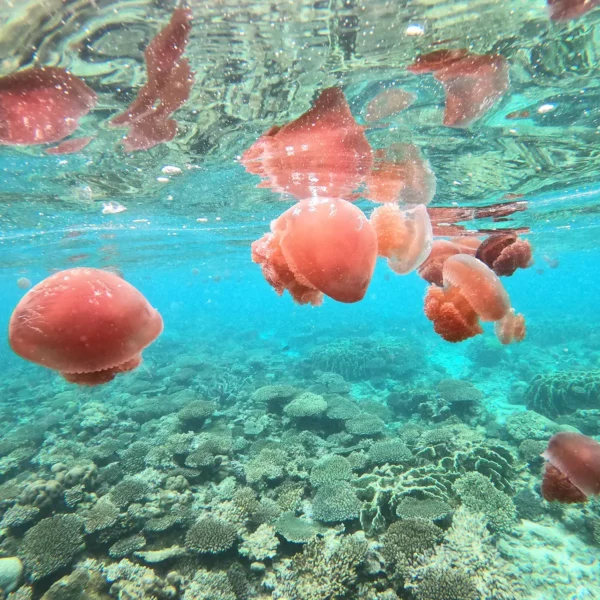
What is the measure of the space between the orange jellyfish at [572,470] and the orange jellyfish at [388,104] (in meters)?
5.24

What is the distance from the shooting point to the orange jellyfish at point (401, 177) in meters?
8.47

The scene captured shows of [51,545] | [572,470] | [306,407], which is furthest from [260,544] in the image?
[306,407]

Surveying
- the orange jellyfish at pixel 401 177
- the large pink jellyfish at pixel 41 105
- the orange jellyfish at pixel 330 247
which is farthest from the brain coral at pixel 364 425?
the large pink jellyfish at pixel 41 105

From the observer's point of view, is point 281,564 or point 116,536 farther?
point 116,536

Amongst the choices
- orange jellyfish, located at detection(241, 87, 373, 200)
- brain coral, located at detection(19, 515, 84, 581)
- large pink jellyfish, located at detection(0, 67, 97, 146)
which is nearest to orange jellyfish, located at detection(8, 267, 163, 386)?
large pink jellyfish, located at detection(0, 67, 97, 146)

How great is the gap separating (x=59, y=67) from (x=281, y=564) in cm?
787

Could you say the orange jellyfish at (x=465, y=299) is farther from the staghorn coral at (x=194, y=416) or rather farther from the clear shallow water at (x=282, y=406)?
the staghorn coral at (x=194, y=416)

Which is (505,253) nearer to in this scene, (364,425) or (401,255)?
(401,255)

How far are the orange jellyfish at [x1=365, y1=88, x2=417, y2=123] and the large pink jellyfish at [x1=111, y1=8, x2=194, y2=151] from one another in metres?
2.95

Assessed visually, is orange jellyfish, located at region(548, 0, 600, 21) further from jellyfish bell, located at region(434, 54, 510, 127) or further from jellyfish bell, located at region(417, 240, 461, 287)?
jellyfish bell, located at region(417, 240, 461, 287)

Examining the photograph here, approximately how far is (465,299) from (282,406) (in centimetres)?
1060

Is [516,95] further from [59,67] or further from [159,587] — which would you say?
[159,587]

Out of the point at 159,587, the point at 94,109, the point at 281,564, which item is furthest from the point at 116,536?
the point at 94,109

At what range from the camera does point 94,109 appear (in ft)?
20.3
